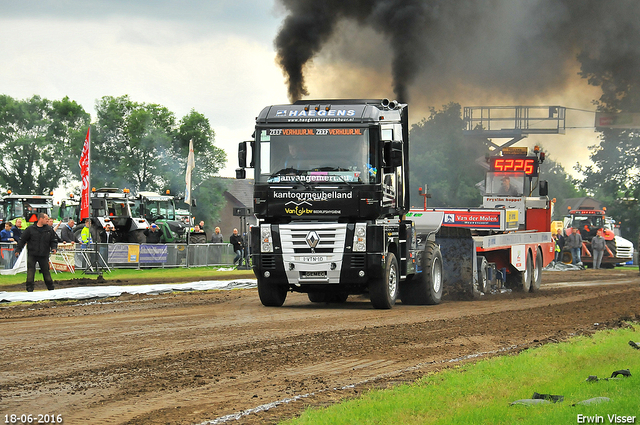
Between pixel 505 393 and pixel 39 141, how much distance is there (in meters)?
63.0

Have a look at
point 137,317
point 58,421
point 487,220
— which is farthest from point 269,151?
point 58,421

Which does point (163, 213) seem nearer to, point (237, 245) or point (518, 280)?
point (237, 245)

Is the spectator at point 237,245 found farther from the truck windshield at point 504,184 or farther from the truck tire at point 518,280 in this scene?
the truck tire at point 518,280

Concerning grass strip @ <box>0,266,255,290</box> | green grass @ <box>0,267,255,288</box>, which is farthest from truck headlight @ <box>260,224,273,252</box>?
green grass @ <box>0,267,255,288</box>

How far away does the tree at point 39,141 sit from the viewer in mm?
64500

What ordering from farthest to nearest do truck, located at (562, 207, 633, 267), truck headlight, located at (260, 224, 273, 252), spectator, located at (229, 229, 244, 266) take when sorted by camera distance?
1. truck, located at (562, 207, 633, 267)
2. spectator, located at (229, 229, 244, 266)
3. truck headlight, located at (260, 224, 273, 252)

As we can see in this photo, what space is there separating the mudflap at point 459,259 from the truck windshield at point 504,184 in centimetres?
507

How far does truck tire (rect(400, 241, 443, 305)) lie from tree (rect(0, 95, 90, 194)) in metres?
51.1

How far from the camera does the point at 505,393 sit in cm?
736

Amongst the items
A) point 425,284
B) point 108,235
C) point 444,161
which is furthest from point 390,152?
point 444,161

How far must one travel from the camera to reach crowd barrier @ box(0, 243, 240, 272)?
83.3ft

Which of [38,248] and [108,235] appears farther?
[108,235]

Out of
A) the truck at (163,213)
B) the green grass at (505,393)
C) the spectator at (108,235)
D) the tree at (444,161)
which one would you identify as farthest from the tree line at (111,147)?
the green grass at (505,393)

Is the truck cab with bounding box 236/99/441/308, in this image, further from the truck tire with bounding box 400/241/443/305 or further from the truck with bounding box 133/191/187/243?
the truck with bounding box 133/191/187/243
